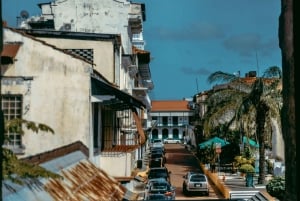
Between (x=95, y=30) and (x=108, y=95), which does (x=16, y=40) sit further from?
(x=95, y=30)

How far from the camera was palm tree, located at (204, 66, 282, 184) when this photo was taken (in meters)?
33.1

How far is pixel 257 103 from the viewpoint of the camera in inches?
1319

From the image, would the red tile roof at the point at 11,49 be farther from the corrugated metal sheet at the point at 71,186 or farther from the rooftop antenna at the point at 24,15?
the rooftop antenna at the point at 24,15

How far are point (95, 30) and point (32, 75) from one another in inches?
829

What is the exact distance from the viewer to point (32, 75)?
20.5 metres

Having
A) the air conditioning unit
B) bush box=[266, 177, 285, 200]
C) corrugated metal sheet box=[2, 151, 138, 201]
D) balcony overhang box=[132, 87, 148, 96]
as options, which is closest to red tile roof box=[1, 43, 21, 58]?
corrugated metal sheet box=[2, 151, 138, 201]

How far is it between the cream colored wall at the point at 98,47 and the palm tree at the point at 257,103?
853 cm

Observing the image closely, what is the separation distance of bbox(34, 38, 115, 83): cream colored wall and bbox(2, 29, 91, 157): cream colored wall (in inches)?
227

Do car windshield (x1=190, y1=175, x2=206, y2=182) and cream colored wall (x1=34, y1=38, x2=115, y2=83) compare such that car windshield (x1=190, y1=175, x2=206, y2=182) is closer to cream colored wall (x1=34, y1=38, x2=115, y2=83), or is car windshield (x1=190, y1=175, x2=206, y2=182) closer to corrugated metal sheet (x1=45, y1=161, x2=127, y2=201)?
cream colored wall (x1=34, y1=38, x2=115, y2=83)

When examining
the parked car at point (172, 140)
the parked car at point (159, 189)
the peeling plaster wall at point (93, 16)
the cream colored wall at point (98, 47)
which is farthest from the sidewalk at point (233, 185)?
the parked car at point (172, 140)

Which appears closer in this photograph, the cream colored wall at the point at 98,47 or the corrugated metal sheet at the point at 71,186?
the corrugated metal sheet at the point at 71,186

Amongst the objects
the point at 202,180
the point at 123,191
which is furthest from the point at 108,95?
the point at 202,180

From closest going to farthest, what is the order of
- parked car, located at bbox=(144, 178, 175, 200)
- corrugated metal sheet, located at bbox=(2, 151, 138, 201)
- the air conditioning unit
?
corrugated metal sheet, located at bbox=(2, 151, 138, 201) < parked car, located at bbox=(144, 178, 175, 200) < the air conditioning unit

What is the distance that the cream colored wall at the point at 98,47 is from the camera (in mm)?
26672
